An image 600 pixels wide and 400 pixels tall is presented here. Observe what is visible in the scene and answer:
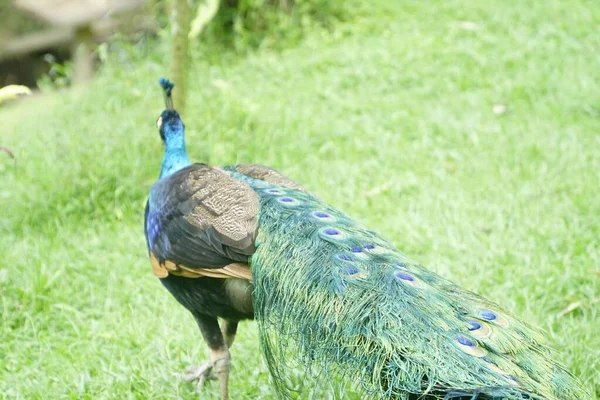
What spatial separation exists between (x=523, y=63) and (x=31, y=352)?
522 cm

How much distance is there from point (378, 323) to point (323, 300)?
0.86 feet

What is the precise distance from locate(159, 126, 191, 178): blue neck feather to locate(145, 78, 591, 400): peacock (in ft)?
0.72

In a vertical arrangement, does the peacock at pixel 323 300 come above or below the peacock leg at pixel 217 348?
above

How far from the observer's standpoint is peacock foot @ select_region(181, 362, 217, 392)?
3.91 meters

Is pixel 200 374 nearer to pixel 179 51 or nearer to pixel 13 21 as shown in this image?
pixel 179 51

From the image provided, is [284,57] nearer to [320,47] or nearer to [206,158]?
[320,47]

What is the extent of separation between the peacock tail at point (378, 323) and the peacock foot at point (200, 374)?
0.68 meters

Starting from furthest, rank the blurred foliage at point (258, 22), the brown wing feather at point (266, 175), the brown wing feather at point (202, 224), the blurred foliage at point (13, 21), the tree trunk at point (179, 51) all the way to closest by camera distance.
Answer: the blurred foliage at point (13, 21), the blurred foliage at point (258, 22), the tree trunk at point (179, 51), the brown wing feather at point (266, 175), the brown wing feather at point (202, 224)

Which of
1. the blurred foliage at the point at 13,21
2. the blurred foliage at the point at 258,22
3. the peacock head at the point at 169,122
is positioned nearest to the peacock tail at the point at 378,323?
the peacock head at the point at 169,122

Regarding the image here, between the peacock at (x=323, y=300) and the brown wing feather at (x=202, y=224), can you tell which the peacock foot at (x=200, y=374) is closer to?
the peacock at (x=323, y=300)

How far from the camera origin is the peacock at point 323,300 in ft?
8.55

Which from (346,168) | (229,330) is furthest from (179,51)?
(229,330)

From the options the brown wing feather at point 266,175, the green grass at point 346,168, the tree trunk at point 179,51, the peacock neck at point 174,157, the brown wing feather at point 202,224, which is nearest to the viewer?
the brown wing feather at point 202,224

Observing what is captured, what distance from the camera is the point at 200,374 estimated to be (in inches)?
155
